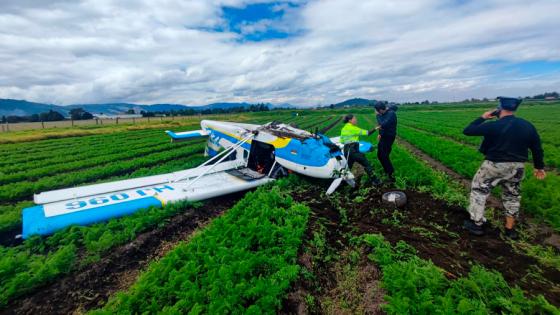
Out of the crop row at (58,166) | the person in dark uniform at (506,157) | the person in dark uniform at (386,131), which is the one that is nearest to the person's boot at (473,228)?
the person in dark uniform at (506,157)

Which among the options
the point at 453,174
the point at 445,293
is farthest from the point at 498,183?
the point at 453,174

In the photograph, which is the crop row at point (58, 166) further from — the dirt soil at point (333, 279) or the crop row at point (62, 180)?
the dirt soil at point (333, 279)

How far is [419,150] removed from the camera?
17375mm

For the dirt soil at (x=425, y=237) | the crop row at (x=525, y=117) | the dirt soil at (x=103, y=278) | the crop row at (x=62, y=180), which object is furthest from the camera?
the crop row at (x=525, y=117)

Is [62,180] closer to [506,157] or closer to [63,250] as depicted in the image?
[63,250]

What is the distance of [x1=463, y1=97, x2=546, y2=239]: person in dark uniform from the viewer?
4906mm

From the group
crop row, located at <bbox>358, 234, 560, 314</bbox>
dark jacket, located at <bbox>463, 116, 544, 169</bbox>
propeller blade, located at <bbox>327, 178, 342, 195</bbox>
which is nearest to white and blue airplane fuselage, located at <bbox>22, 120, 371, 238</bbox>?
propeller blade, located at <bbox>327, 178, 342, 195</bbox>

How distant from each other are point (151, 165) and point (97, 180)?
2841mm

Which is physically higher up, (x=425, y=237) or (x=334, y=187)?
(x=334, y=187)

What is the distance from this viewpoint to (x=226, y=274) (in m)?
3.63

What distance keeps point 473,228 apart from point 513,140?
5.92 feet

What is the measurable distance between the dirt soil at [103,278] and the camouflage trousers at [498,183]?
6.09 metres

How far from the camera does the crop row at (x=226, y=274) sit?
10.7ft

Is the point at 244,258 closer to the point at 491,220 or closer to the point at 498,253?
the point at 498,253
